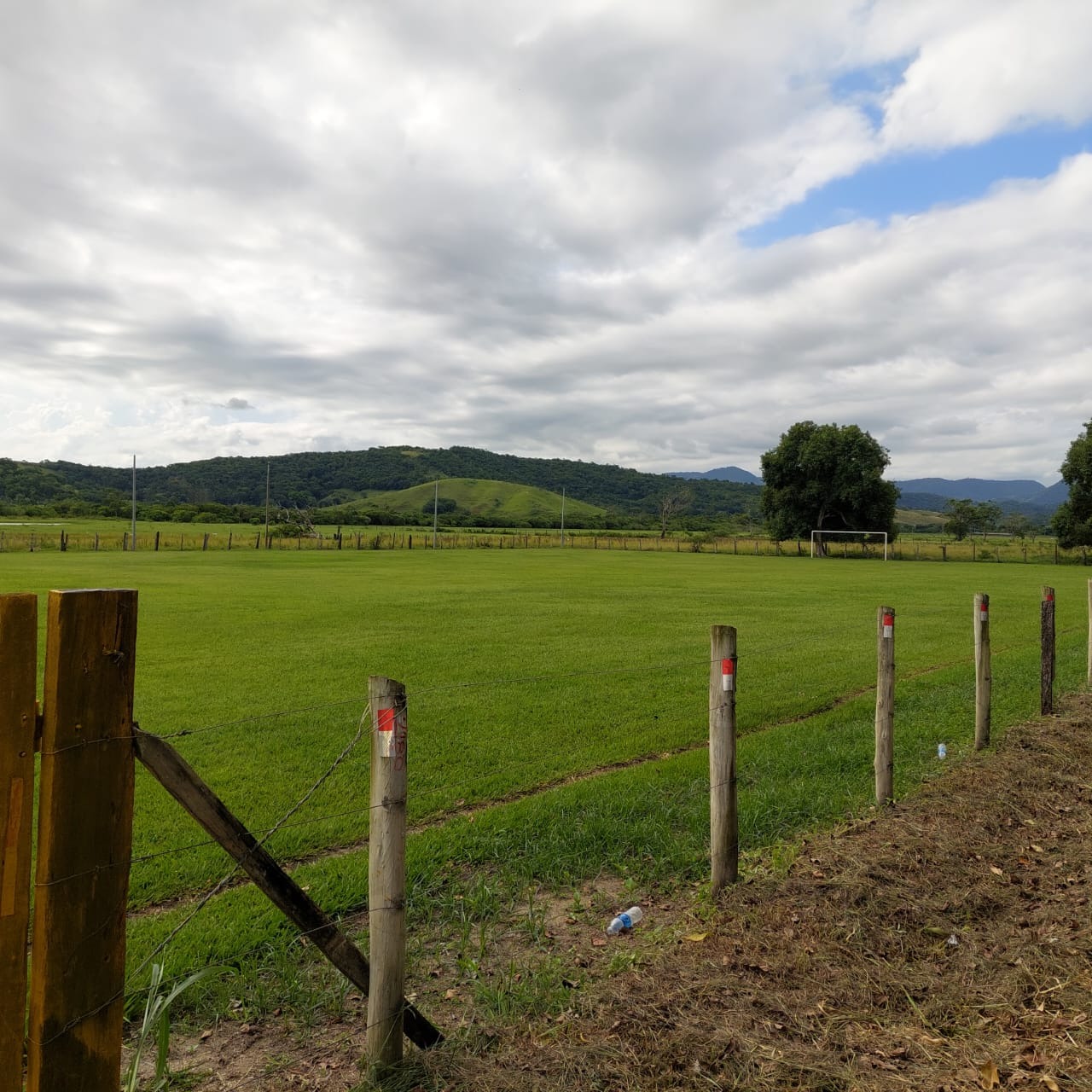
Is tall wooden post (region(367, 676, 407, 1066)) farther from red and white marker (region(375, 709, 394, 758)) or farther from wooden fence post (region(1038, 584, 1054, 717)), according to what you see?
wooden fence post (region(1038, 584, 1054, 717))

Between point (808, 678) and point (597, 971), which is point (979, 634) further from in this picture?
point (597, 971)

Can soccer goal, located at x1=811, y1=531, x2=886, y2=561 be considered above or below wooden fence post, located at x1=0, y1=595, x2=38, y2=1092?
above

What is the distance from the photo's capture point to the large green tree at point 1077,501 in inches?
2512

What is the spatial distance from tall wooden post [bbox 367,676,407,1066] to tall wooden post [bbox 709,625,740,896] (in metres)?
2.52

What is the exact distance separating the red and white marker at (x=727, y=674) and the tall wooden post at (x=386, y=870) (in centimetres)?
257

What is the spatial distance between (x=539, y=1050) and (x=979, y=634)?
7.11 m

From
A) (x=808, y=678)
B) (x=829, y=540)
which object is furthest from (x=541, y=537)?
(x=808, y=678)

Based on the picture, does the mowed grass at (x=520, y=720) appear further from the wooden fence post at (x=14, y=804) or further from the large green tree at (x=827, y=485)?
the large green tree at (x=827, y=485)

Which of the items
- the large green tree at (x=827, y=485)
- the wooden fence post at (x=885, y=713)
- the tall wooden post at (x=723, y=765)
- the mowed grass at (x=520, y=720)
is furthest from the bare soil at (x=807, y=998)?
the large green tree at (x=827, y=485)

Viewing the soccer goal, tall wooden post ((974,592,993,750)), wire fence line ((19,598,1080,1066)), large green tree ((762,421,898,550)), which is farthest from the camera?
large green tree ((762,421,898,550))

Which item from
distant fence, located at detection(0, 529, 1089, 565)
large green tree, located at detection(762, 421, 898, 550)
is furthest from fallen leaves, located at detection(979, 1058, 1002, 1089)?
large green tree, located at detection(762, 421, 898, 550)

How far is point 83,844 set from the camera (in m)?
2.43

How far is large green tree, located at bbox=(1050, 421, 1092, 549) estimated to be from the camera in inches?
2512

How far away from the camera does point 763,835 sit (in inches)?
247
